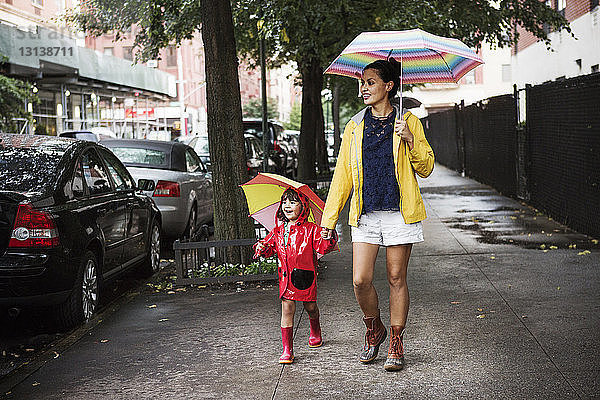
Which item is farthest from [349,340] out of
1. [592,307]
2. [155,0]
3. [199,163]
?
[199,163]

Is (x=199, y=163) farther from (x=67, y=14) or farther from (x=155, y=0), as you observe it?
(x=67, y=14)

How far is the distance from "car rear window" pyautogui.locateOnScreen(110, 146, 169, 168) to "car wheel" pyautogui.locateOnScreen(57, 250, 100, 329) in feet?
17.6

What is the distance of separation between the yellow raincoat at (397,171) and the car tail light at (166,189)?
715cm

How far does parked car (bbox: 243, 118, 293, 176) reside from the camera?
26.1 meters

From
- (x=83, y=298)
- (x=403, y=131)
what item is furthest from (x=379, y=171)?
(x=83, y=298)

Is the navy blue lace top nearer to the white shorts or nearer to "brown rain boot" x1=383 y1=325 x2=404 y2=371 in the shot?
the white shorts

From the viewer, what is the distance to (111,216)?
878 cm

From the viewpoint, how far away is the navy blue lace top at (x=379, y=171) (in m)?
5.74

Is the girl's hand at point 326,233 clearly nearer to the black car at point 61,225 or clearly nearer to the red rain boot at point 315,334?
the red rain boot at point 315,334

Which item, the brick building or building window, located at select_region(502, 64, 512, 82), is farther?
building window, located at select_region(502, 64, 512, 82)

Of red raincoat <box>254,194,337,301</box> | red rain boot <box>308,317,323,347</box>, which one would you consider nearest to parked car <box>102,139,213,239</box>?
red rain boot <box>308,317,323,347</box>

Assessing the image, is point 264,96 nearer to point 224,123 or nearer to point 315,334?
point 224,123

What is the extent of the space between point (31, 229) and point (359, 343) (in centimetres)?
266

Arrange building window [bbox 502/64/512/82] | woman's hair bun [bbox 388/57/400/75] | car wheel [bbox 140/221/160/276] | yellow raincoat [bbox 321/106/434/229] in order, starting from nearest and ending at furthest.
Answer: yellow raincoat [bbox 321/106/434/229] < woman's hair bun [bbox 388/57/400/75] < car wheel [bbox 140/221/160/276] < building window [bbox 502/64/512/82]
